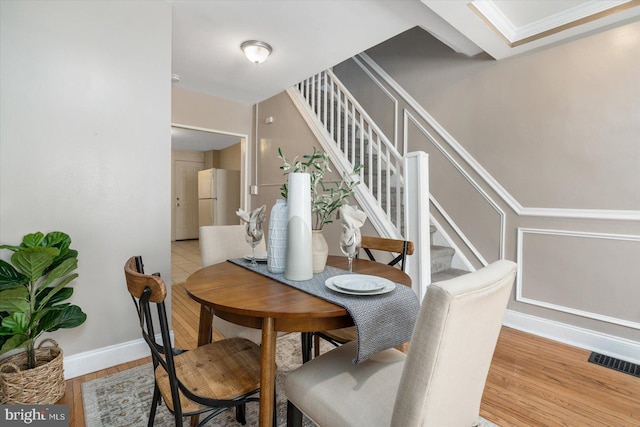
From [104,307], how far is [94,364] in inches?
13.5

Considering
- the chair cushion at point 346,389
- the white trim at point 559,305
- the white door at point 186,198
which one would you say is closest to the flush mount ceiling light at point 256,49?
the chair cushion at point 346,389

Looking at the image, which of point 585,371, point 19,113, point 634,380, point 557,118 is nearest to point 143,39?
point 19,113

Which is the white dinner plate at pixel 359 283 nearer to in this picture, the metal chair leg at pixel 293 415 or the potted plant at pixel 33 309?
the metal chair leg at pixel 293 415

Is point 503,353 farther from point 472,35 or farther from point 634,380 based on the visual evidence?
point 472,35

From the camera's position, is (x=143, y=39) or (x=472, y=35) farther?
(x=472, y=35)

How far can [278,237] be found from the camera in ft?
4.27

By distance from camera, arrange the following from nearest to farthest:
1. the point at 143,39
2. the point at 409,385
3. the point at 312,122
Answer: the point at 409,385
the point at 143,39
the point at 312,122

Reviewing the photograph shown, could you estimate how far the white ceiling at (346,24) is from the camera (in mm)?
2084

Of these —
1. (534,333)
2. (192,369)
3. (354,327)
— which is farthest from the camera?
(534,333)

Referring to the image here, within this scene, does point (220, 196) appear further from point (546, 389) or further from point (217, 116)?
point (546, 389)

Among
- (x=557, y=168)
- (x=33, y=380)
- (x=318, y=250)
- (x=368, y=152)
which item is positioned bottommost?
(x=33, y=380)


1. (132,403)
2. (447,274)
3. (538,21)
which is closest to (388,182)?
(447,274)

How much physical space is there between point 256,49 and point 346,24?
80cm

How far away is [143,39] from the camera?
2.03 meters
